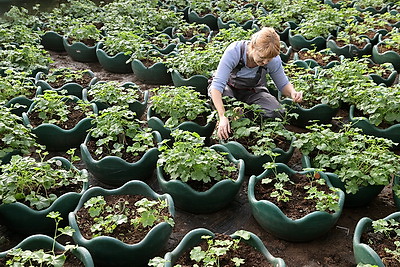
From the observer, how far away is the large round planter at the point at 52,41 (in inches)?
250

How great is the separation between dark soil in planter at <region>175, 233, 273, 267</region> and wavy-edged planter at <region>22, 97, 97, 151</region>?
1.84 metres

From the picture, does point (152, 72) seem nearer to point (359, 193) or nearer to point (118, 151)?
point (118, 151)

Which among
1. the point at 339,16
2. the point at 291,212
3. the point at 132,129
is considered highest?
the point at 339,16

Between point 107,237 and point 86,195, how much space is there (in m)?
0.50

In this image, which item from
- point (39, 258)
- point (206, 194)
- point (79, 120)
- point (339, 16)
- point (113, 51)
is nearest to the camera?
point (39, 258)

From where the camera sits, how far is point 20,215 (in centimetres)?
305

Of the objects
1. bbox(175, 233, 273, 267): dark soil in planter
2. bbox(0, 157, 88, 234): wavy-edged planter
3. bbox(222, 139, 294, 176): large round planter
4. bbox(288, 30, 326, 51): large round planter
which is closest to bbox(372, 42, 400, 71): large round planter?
bbox(288, 30, 326, 51): large round planter

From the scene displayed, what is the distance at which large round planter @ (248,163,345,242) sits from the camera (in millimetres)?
3033

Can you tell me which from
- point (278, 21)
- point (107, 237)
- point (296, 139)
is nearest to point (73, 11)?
point (278, 21)

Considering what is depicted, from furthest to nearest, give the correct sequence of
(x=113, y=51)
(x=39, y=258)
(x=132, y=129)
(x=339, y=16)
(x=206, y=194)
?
(x=339, y=16) → (x=113, y=51) → (x=132, y=129) → (x=206, y=194) → (x=39, y=258)

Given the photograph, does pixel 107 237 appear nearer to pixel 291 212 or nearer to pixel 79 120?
pixel 291 212

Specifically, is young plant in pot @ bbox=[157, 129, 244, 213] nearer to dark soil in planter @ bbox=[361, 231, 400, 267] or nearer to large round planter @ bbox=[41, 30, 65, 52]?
dark soil in planter @ bbox=[361, 231, 400, 267]

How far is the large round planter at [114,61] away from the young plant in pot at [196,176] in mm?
2526

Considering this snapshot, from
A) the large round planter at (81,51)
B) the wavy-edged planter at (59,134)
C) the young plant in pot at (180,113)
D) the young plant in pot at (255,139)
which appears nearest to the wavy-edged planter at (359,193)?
the young plant in pot at (255,139)
